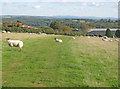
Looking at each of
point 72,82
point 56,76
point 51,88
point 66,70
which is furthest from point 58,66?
point 51,88

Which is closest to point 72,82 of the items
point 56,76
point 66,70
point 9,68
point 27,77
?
point 56,76

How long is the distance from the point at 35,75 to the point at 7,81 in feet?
5.98

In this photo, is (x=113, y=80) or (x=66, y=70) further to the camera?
(x=66, y=70)

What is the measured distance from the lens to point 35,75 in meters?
9.74

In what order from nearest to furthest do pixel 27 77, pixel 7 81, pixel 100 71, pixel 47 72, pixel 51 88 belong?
pixel 51 88 → pixel 7 81 → pixel 27 77 → pixel 47 72 → pixel 100 71

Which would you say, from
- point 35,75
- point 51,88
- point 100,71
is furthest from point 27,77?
point 100,71

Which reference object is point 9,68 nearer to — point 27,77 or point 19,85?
point 27,77

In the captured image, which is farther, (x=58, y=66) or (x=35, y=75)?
(x=58, y=66)

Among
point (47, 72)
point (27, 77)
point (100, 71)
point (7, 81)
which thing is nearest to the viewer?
point (7, 81)

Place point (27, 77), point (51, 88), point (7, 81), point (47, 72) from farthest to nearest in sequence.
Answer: point (47, 72)
point (27, 77)
point (7, 81)
point (51, 88)

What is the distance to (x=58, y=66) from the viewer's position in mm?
11641

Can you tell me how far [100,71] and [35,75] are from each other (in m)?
4.71

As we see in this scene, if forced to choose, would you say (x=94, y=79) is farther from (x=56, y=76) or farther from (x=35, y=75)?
(x=35, y=75)

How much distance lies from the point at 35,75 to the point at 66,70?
2.27 m
